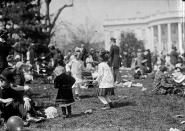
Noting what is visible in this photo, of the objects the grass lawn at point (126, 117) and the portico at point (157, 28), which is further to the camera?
the portico at point (157, 28)

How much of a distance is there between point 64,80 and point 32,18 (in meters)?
13.6

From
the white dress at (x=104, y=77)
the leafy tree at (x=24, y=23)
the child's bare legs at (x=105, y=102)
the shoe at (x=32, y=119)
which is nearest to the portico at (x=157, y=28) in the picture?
the leafy tree at (x=24, y=23)

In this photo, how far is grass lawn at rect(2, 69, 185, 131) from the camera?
8.64 metres

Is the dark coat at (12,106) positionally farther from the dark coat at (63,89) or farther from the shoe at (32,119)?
the dark coat at (63,89)

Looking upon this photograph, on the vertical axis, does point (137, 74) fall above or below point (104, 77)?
below

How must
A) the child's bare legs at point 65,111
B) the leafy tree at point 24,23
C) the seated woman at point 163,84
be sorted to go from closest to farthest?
the child's bare legs at point 65,111 → the seated woman at point 163,84 → the leafy tree at point 24,23

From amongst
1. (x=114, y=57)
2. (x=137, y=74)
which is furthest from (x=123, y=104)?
(x=137, y=74)

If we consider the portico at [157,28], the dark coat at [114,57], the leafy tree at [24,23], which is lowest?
the dark coat at [114,57]

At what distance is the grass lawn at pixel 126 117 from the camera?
28.3 ft

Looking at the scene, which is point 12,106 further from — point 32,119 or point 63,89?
point 63,89

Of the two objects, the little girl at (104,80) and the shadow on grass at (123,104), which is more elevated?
the little girl at (104,80)

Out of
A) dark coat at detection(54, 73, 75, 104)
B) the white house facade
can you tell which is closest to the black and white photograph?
dark coat at detection(54, 73, 75, 104)

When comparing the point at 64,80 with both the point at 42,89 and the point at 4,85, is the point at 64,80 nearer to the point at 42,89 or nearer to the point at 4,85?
the point at 4,85

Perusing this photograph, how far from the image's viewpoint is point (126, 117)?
966 cm
